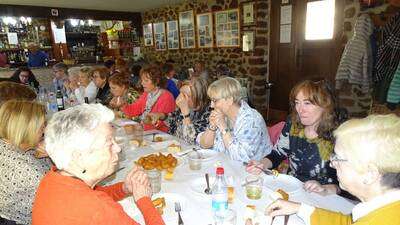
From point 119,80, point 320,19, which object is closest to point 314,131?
point 119,80

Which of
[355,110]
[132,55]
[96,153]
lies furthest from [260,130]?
[132,55]

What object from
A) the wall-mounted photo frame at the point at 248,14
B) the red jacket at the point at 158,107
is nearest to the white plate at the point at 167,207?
the red jacket at the point at 158,107

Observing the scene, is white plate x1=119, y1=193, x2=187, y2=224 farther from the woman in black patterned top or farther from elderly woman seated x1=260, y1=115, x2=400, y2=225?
the woman in black patterned top

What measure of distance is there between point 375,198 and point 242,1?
5.47 m

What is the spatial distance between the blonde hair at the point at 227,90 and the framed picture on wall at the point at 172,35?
19.3ft

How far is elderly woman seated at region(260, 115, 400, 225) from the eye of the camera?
912mm

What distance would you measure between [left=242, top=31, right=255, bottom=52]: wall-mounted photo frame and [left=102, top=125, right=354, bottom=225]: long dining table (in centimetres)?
419

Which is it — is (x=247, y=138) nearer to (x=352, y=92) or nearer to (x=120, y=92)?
(x=120, y=92)

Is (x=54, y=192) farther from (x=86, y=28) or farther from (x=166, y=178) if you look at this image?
(x=86, y=28)

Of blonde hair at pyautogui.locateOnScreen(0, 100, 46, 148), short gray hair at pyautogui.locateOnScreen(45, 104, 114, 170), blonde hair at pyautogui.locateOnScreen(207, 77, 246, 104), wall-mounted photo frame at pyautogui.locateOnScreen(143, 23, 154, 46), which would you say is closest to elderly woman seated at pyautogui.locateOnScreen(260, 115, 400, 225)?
short gray hair at pyautogui.locateOnScreen(45, 104, 114, 170)

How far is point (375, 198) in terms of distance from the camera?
3.20 ft

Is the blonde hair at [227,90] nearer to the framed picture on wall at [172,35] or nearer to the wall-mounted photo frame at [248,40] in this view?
the wall-mounted photo frame at [248,40]

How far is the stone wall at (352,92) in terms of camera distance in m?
4.09

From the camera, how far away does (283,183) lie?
161 cm
